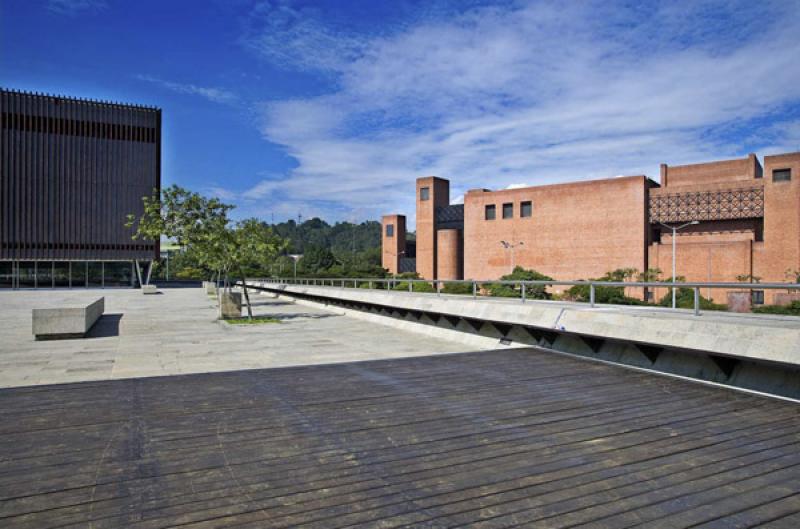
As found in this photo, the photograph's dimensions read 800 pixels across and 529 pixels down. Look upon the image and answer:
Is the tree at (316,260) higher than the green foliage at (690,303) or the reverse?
higher

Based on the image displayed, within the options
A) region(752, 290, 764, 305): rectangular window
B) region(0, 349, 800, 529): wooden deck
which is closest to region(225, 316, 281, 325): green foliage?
region(0, 349, 800, 529): wooden deck

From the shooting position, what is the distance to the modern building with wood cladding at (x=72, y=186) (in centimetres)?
5462

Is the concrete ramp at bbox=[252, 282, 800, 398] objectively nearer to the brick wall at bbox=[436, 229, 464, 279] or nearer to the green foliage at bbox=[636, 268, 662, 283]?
the green foliage at bbox=[636, 268, 662, 283]

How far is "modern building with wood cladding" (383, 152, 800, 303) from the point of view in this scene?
5288 cm

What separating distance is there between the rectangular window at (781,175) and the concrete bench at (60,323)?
193ft

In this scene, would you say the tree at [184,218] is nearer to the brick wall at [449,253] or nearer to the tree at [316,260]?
the brick wall at [449,253]

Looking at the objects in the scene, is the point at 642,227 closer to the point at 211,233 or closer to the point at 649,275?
the point at 649,275

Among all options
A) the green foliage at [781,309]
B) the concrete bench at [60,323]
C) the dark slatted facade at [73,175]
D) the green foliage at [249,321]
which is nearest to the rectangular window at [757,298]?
the green foliage at [781,309]

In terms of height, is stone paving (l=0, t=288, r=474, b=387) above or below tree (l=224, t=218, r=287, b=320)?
below

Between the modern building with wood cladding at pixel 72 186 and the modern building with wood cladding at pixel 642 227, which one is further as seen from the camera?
the modern building with wood cladding at pixel 72 186

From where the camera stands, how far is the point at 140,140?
59312 mm

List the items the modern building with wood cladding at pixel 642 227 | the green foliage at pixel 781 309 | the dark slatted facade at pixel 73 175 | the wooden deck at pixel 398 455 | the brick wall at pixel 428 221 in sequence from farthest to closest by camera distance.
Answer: the brick wall at pixel 428 221 → the dark slatted facade at pixel 73 175 → the modern building with wood cladding at pixel 642 227 → the green foliage at pixel 781 309 → the wooden deck at pixel 398 455

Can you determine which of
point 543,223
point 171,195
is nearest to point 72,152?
point 171,195

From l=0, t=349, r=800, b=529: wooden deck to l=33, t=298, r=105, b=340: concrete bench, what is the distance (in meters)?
7.15
